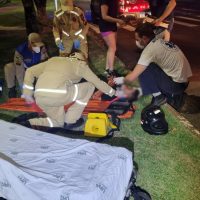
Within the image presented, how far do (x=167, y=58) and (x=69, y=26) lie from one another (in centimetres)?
230

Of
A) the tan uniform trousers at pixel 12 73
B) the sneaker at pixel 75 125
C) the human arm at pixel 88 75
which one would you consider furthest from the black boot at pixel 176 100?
the tan uniform trousers at pixel 12 73

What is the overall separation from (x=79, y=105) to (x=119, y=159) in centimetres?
214

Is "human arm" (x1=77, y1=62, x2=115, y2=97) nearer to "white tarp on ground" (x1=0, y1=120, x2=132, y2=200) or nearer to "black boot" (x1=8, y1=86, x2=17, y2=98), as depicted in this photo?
"white tarp on ground" (x1=0, y1=120, x2=132, y2=200)

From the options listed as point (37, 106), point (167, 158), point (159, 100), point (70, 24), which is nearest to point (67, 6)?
point (70, 24)

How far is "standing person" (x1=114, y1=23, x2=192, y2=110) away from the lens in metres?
4.94

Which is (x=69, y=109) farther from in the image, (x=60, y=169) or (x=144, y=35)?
(x=60, y=169)

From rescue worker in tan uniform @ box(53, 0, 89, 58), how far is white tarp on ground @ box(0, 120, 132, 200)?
324cm

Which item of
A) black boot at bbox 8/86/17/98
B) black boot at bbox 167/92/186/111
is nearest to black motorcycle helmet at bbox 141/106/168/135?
black boot at bbox 167/92/186/111

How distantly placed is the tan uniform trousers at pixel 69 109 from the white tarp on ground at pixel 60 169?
1427 mm

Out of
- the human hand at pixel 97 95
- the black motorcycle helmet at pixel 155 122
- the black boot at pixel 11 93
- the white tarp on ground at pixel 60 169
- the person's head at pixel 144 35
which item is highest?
the person's head at pixel 144 35

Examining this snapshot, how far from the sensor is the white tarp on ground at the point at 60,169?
116 inches

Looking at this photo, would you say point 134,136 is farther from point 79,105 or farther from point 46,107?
point 46,107

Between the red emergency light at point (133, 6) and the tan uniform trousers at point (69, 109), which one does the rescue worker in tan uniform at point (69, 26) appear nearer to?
the tan uniform trousers at point (69, 109)

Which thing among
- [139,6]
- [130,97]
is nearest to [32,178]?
[130,97]
